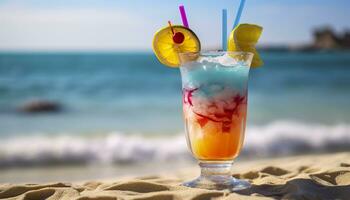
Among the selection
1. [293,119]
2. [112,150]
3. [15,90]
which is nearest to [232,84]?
[112,150]

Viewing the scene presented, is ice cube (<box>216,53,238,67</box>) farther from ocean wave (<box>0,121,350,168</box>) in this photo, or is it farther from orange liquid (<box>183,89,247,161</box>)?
ocean wave (<box>0,121,350,168</box>)

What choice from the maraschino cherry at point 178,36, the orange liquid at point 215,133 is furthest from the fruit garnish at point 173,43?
the orange liquid at point 215,133

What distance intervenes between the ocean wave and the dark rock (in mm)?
2743

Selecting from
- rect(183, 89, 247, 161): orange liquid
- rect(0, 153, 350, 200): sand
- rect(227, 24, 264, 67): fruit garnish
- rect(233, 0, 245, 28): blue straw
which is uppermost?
rect(233, 0, 245, 28): blue straw

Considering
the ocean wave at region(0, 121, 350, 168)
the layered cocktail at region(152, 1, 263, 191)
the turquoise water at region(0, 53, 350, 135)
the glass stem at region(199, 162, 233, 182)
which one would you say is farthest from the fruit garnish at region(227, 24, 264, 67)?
the turquoise water at region(0, 53, 350, 135)

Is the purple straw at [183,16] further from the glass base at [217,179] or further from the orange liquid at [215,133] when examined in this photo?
the glass base at [217,179]

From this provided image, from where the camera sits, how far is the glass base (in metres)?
2.87

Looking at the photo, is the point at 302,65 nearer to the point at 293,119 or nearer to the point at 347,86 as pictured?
the point at 347,86

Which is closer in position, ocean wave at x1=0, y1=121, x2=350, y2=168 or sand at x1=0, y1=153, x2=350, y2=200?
sand at x1=0, y1=153, x2=350, y2=200

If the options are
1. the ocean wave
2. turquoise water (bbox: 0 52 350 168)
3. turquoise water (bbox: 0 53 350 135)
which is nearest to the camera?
the ocean wave

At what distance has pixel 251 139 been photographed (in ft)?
23.7

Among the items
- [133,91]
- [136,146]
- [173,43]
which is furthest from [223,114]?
[133,91]

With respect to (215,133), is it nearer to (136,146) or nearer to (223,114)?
(223,114)

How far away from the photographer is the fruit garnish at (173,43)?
9.46 feet
